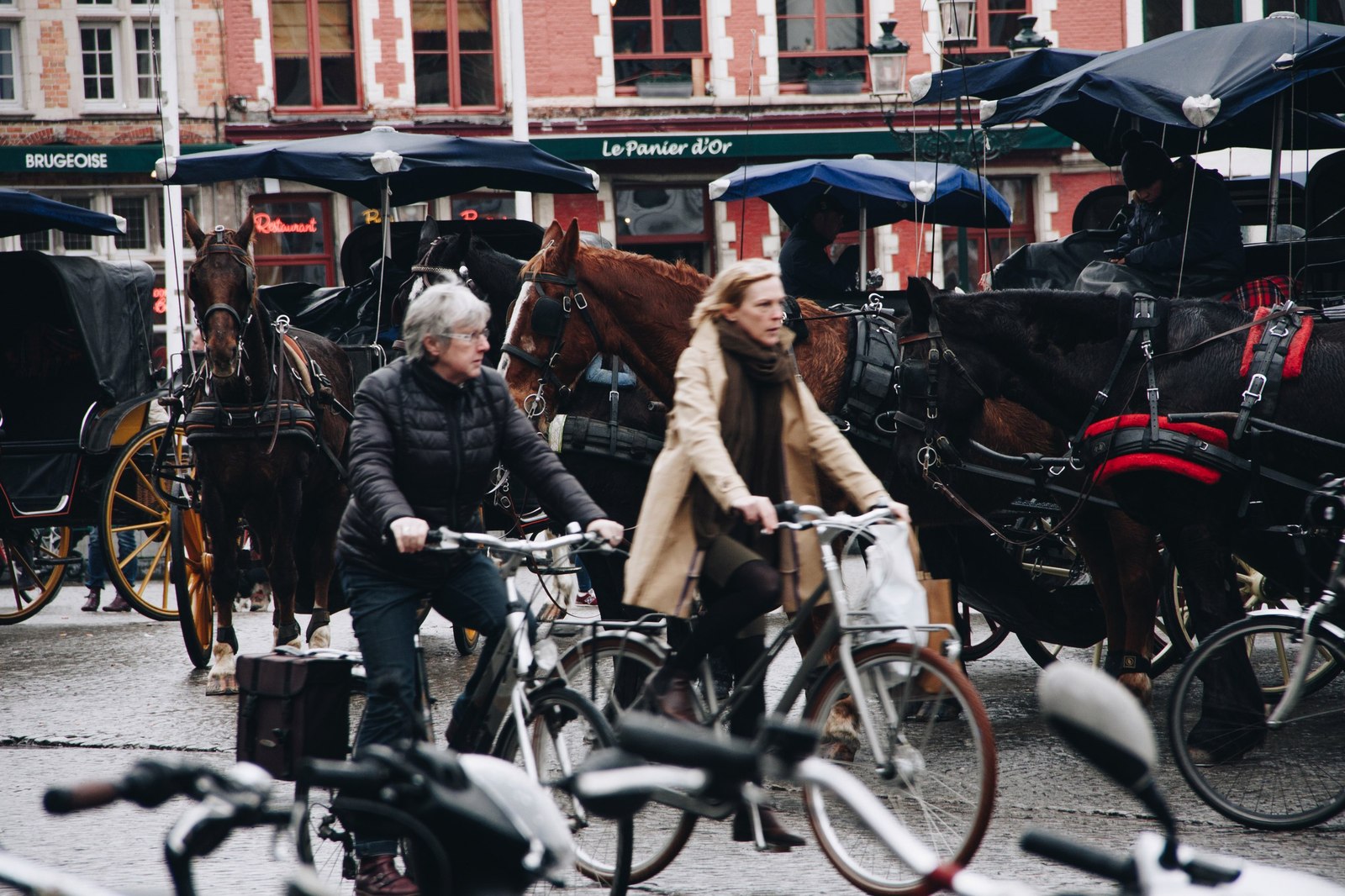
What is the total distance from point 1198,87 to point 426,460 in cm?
498

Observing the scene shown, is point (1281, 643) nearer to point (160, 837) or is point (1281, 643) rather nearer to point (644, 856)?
point (644, 856)

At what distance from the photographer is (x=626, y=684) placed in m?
4.80

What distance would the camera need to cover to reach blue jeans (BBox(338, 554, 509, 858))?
4547mm

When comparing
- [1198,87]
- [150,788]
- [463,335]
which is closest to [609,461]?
[463,335]

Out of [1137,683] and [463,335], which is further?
[1137,683]

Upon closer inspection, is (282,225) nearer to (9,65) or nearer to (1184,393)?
(9,65)

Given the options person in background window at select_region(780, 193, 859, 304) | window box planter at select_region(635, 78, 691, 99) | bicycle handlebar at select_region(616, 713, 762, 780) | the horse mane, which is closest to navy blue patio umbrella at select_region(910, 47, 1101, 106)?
person in background window at select_region(780, 193, 859, 304)

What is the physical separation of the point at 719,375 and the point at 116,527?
22.2ft

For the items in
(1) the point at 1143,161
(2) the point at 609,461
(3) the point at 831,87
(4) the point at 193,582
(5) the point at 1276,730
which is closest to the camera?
(5) the point at 1276,730

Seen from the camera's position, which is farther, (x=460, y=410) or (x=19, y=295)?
(x=19, y=295)

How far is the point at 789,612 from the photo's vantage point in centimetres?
516

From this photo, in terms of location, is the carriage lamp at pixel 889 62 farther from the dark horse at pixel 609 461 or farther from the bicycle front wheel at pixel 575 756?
the bicycle front wheel at pixel 575 756

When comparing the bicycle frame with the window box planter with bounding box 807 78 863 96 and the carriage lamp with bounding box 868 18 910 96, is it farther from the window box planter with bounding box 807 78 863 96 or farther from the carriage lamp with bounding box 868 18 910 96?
the window box planter with bounding box 807 78 863 96

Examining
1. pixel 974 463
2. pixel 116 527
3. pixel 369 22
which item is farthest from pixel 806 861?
pixel 369 22
